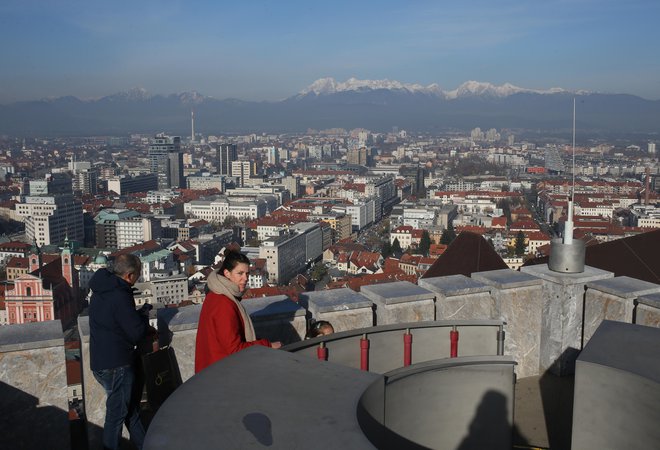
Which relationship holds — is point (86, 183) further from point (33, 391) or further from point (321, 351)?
point (321, 351)

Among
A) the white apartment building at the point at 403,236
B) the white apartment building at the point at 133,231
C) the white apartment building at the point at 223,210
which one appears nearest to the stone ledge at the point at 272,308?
the white apartment building at the point at 403,236

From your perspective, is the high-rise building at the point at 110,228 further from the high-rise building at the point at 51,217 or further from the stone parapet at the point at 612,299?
the stone parapet at the point at 612,299

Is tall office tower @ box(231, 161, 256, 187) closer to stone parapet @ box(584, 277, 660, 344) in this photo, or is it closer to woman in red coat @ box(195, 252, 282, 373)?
stone parapet @ box(584, 277, 660, 344)

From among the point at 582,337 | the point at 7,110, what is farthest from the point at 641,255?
the point at 7,110

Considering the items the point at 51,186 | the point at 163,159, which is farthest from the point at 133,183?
the point at 51,186

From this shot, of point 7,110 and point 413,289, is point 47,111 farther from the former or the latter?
point 413,289

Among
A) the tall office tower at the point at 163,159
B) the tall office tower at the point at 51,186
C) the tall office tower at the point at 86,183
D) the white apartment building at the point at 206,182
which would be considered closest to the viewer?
the tall office tower at the point at 51,186

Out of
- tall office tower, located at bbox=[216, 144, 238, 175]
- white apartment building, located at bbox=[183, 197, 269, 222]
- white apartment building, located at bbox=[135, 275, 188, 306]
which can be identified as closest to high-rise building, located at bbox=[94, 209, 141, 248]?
white apartment building, located at bbox=[183, 197, 269, 222]
